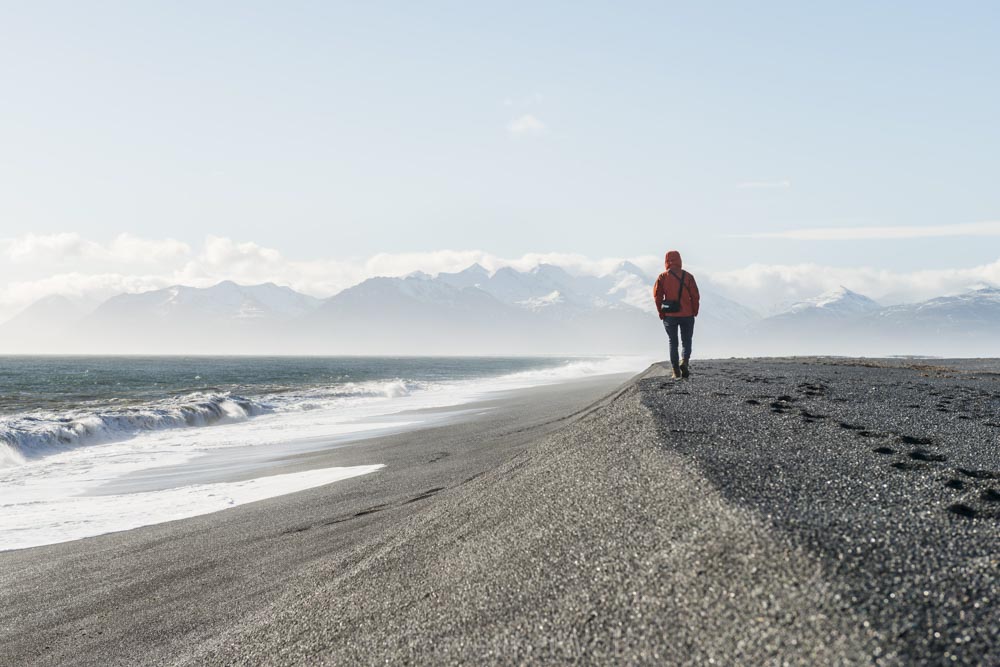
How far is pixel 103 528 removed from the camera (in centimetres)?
739

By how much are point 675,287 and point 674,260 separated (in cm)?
43

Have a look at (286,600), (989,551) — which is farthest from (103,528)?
(989,551)

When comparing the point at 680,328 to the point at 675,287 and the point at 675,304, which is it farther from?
the point at 675,287

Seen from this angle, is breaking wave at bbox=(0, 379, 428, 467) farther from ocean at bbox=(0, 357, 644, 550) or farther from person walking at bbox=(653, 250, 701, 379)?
person walking at bbox=(653, 250, 701, 379)

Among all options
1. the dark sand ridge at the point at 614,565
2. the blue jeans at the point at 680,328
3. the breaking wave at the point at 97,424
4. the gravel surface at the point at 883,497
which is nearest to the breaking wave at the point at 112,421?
the breaking wave at the point at 97,424

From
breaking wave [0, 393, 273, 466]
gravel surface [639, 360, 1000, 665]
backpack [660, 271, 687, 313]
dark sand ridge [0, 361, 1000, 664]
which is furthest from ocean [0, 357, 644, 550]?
gravel surface [639, 360, 1000, 665]

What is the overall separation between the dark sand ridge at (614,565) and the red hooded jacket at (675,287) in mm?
3811

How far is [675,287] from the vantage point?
1037 centimetres

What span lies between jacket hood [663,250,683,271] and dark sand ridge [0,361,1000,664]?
385cm

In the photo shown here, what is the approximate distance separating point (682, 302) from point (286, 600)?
316 inches

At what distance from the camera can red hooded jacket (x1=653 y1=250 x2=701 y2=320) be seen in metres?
10.3

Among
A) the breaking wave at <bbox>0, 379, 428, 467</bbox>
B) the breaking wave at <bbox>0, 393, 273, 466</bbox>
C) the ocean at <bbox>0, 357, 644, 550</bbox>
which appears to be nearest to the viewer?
the ocean at <bbox>0, 357, 644, 550</bbox>

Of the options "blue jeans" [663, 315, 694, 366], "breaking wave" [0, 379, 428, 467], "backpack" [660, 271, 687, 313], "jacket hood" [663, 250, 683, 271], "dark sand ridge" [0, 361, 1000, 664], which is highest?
A: "jacket hood" [663, 250, 683, 271]

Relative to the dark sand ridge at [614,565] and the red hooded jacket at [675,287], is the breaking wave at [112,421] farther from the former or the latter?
the red hooded jacket at [675,287]
